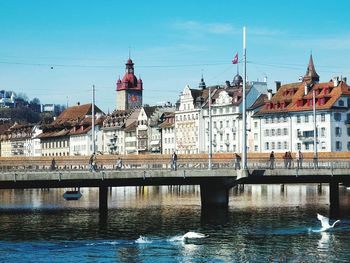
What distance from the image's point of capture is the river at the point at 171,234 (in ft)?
147

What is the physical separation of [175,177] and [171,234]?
35.9 ft

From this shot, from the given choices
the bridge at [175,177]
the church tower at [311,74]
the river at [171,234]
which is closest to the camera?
the river at [171,234]

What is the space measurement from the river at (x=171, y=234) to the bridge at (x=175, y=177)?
279cm

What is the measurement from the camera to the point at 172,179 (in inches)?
2640

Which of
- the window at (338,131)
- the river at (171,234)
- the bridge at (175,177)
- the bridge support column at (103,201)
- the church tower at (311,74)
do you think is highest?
the church tower at (311,74)

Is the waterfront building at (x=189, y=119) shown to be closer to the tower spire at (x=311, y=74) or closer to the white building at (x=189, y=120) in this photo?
the white building at (x=189, y=120)

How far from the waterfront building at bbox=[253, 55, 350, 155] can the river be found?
5879 cm

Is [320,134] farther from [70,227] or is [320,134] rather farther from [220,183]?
[70,227]

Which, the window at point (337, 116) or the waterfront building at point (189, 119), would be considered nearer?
the window at point (337, 116)

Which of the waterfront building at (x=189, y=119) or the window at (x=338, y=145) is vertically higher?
the waterfront building at (x=189, y=119)

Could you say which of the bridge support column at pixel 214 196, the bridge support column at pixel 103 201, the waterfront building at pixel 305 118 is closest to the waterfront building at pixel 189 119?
the waterfront building at pixel 305 118

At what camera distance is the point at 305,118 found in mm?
145250

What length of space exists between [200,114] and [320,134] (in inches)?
1609

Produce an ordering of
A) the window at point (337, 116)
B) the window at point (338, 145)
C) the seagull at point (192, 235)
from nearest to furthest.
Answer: the seagull at point (192, 235)
the window at point (337, 116)
the window at point (338, 145)
